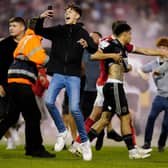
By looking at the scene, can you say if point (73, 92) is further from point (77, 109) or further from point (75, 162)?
point (75, 162)

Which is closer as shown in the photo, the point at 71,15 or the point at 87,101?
the point at 71,15

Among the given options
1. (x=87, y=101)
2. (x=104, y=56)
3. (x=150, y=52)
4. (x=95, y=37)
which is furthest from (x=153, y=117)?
(x=104, y=56)

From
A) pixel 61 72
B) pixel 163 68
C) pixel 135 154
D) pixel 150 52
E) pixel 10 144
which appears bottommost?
pixel 10 144

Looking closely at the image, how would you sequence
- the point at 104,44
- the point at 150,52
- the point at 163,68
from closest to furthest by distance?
the point at 104,44 < the point at 150,52 < the point at 163,68

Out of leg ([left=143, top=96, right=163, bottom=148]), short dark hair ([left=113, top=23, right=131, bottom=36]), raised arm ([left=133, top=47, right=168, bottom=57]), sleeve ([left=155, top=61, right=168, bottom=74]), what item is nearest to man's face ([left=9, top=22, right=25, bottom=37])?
short dark hair ([left=113, top=23, right=131, bottom=36])

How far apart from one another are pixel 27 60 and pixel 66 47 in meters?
0.44

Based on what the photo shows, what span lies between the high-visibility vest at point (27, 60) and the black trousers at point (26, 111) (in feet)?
0.28

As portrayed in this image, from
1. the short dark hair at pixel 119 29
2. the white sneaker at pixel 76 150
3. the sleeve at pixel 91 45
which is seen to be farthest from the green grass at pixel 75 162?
the short dark hair at pixel 119 29

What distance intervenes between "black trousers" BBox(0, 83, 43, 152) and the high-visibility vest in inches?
3.4

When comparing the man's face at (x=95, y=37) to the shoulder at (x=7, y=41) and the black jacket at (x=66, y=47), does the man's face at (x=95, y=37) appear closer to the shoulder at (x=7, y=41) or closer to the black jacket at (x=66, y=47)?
the shoulder at (x=7, y=41)

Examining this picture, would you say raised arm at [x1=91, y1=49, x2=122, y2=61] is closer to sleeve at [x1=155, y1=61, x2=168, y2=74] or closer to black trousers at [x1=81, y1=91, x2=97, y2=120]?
sleeve at [x1=155, y1=61, x2=168, y2=74]

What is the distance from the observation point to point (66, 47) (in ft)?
29.0

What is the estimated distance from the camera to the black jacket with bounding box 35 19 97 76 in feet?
28.9

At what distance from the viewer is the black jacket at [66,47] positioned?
8797 millimetres
